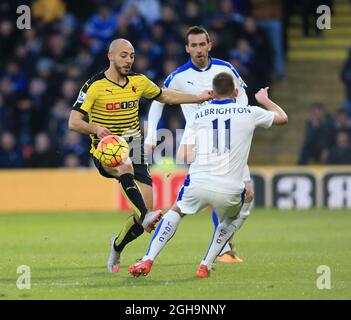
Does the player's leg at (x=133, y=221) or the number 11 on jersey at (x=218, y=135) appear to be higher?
the number 11 on jersey at (x=218, y=135)

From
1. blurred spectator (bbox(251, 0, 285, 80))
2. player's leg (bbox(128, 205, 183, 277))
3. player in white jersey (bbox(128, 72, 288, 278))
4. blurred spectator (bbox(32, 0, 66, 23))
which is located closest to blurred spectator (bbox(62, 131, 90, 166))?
blurred spectator (bbox(32, 0, 66, 23))

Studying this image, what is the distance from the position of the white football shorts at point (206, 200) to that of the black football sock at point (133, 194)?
481mm

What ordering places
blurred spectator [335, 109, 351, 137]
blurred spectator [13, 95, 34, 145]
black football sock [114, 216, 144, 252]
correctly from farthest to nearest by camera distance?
blurred spectator [13, 95, 34, 145]
blurred spectator [335, 109, 351, 137]
black football sock [114, 216, 144, 252]

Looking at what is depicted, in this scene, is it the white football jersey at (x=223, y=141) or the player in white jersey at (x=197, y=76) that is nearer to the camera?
the white football jersey at (x=223, y=141)

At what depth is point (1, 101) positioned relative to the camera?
21281 millimetres

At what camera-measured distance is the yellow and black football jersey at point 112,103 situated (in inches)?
427

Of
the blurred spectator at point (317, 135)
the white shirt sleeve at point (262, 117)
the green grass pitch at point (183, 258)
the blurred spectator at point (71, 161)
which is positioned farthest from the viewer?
the blurred spectator at point (317, 135)

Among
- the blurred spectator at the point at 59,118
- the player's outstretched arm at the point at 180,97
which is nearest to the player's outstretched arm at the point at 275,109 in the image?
the player's outstretched arm at the point at 180,97

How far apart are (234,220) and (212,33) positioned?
460 inches

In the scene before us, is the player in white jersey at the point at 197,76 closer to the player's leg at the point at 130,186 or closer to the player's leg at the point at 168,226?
the player's leg at the point at 130,186

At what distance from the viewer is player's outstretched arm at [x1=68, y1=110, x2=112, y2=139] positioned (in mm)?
10570

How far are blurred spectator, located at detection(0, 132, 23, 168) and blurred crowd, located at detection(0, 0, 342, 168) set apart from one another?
18 mm

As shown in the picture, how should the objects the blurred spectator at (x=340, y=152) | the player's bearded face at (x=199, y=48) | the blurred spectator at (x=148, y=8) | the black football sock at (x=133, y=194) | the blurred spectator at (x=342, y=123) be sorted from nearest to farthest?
the black football sock at (x=133, y=194)
the player's bearded face at (x=199, y=48)
the blurred spectator at (x=340, y=152)
the blurred spectator at (x=342, y=123)
the blurred spectator at (x=148, y=8)

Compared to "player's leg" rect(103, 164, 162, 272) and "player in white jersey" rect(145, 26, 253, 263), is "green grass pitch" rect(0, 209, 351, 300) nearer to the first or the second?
"player's leg" rect(103, 164, 162, 272)
